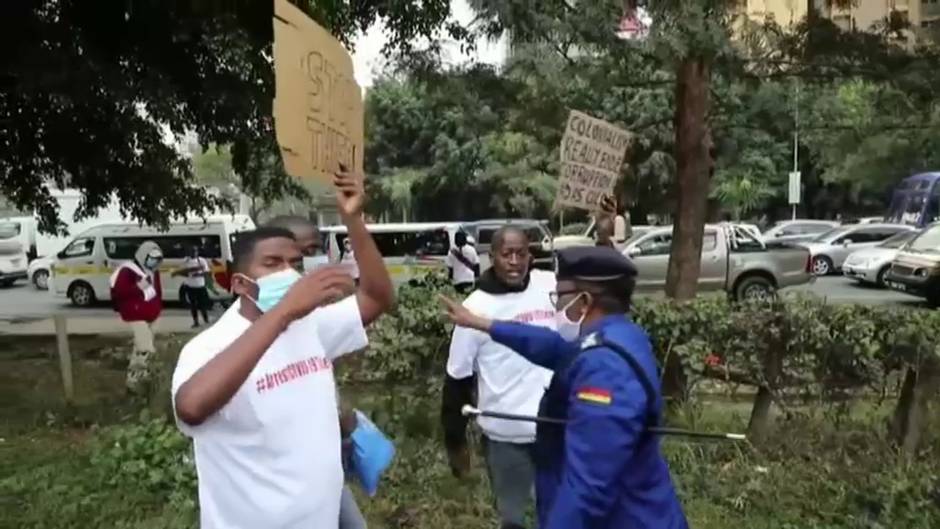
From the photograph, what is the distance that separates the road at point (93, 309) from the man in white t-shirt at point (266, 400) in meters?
15.0

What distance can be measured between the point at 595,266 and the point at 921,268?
1815 centimetres

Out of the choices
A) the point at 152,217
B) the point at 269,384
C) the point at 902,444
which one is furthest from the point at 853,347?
the point at 152,217

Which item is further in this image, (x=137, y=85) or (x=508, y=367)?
(x=137, y=85)

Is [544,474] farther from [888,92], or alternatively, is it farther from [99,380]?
[99,380]

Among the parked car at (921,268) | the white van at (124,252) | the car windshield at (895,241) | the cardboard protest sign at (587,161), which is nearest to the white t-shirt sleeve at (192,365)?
the cardboard protest sign at (587,161)

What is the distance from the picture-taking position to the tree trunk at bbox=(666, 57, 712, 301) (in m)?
8.32

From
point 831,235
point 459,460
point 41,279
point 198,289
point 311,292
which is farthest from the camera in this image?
point 41,279

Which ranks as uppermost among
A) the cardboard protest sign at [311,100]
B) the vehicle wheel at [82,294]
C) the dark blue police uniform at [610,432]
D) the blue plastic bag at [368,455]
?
the cardboard protest sign at [311,100]

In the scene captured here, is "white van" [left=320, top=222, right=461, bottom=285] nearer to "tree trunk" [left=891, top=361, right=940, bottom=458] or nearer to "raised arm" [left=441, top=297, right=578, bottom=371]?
"tree trunk" [left=891, top=361, right=940, bottom=458]

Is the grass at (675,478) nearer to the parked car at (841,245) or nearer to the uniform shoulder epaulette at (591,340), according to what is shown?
the uniform shoulder epaulette at (591,340)

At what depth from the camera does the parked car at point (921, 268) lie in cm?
1928

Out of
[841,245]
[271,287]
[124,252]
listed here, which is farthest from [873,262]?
[271,287]

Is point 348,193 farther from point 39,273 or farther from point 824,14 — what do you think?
point 39,273

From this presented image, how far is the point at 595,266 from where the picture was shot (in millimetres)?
3059
